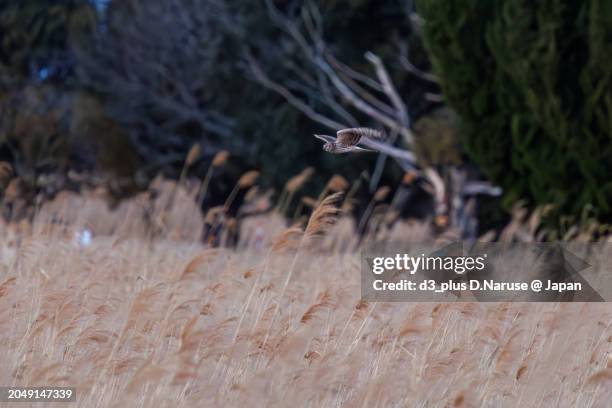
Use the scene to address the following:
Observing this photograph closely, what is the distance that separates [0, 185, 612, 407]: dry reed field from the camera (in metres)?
3.19

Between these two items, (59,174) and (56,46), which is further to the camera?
(56,46)

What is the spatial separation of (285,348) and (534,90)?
21.7 feet

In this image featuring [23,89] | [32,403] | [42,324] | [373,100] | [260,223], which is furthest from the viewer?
[23,89]

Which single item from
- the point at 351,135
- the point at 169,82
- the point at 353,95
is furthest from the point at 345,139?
the point at 169,82

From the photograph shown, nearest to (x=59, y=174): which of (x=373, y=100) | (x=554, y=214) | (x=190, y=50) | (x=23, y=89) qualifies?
(x=23, y=89)

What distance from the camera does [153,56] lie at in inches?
663

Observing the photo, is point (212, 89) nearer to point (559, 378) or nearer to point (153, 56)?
point (153, 56)

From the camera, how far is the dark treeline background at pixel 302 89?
895 cm

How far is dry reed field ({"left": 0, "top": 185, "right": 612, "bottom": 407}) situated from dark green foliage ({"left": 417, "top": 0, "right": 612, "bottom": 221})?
4296 mm

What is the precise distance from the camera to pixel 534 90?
898 cm

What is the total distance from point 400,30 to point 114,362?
1133 centimetres

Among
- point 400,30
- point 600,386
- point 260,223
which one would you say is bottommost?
point 260,223

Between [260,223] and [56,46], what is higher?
[56,46]

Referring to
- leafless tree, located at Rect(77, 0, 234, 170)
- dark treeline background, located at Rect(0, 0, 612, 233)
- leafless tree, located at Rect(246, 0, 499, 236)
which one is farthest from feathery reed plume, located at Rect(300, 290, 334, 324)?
leafless tree, located at Rect(77, 0, 234, 170)
